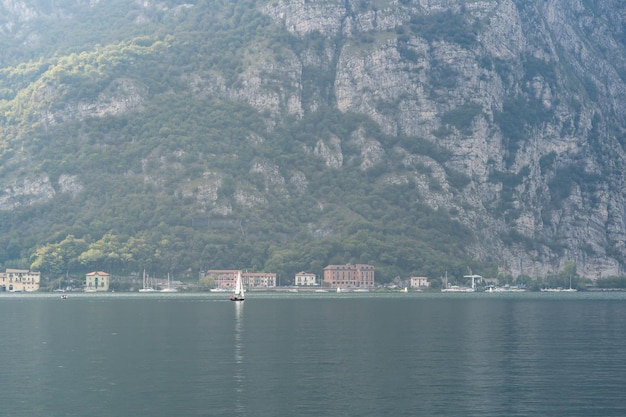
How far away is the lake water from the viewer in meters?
67.4

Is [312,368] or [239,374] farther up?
[312,368]

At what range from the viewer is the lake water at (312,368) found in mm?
67375

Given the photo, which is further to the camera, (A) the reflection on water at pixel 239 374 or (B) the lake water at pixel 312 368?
(A) the reflection on water at pixel 239 374

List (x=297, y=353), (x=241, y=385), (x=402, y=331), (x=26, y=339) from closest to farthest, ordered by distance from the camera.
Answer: (x=241, y=385) → (x=297, y=353) → (x=26, y=339) → (x=402, y=331)

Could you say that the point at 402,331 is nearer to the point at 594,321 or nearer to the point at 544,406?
the point at 594,321

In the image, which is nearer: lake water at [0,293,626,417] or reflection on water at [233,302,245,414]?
lake water at [0,293,626,417]

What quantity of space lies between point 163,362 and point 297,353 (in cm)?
1356

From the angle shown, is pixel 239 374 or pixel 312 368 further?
pixel 312 368

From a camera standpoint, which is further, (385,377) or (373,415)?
(385,377)

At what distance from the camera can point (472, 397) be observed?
70.4 metres

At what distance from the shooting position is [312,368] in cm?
8456

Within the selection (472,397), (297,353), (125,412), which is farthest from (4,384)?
(472,397)

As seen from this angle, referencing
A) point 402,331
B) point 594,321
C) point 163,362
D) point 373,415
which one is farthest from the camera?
point 594,321

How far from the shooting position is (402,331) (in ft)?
404
